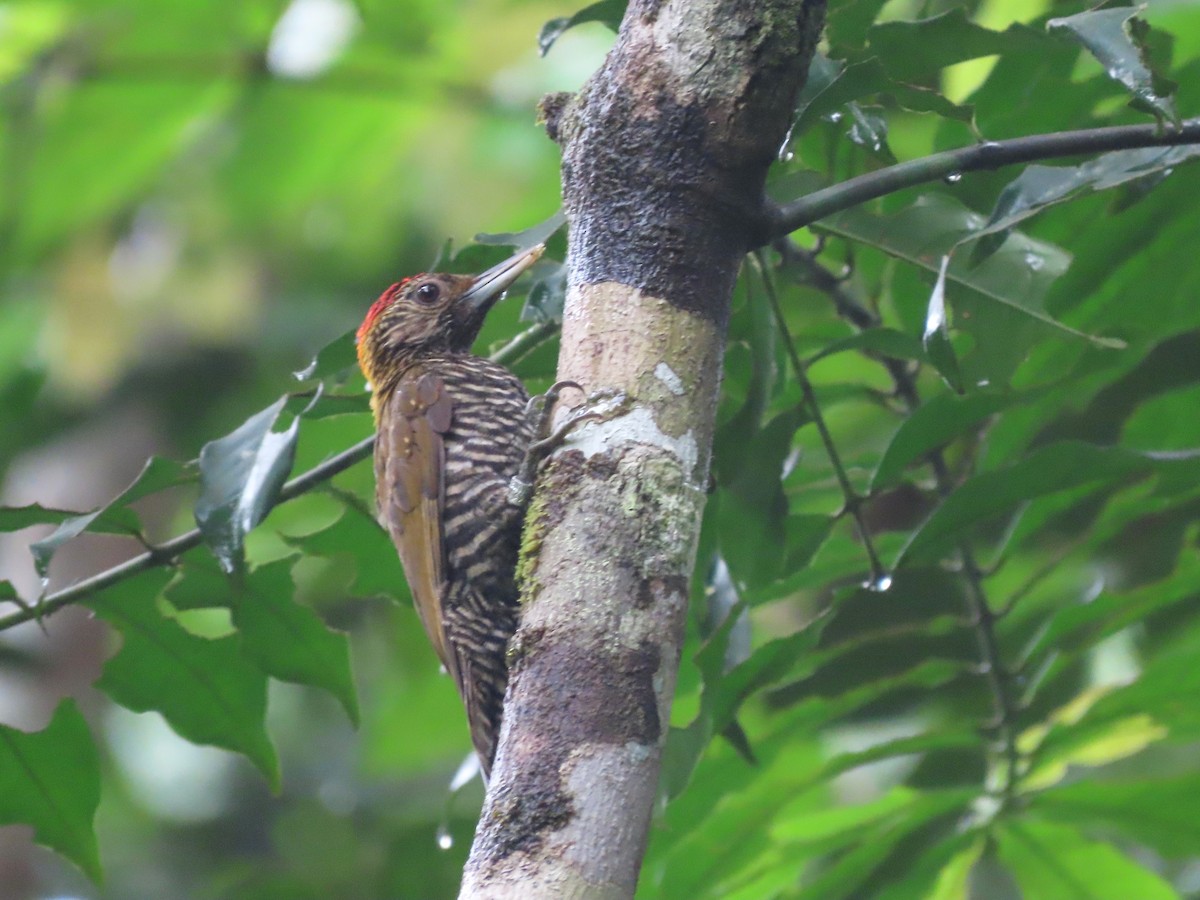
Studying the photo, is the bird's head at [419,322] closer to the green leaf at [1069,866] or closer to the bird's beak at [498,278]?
the bird's beak at [498,278]

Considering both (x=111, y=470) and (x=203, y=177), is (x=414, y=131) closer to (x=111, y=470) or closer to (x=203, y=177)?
(x=203, y=177)

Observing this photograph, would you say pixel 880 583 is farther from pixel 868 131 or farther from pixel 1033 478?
pixel 868 131

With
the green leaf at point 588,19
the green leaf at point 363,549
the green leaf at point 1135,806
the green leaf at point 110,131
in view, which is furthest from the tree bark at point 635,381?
the green leaf at point 110,131

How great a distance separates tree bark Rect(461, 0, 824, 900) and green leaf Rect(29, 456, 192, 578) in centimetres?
76

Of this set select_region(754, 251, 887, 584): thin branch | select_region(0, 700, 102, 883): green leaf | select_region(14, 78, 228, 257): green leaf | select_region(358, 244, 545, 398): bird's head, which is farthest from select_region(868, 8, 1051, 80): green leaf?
select_region(14, 78, 228, 257): green leaf

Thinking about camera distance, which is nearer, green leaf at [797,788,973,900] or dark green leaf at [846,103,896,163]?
dark green leaf at [846,103,896,163]

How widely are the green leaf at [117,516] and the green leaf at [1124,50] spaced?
1435 millimetres

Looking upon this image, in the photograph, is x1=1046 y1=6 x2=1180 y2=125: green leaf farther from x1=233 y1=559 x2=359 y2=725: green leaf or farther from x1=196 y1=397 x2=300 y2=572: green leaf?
x1=233 y1=559 x2=359 y2=725: green leaf

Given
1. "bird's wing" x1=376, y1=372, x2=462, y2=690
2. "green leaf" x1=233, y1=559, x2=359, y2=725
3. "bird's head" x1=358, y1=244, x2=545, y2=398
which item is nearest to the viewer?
"green leaf" x1=233, y1=559, x2=359, y2=725

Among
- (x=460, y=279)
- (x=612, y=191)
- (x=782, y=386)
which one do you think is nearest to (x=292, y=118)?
(x=460, y=279)

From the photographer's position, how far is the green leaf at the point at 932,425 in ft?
7.41

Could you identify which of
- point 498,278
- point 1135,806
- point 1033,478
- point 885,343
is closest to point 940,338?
point 885,343

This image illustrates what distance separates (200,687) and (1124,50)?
1824mm

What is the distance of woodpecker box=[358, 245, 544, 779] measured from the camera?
267 cm
